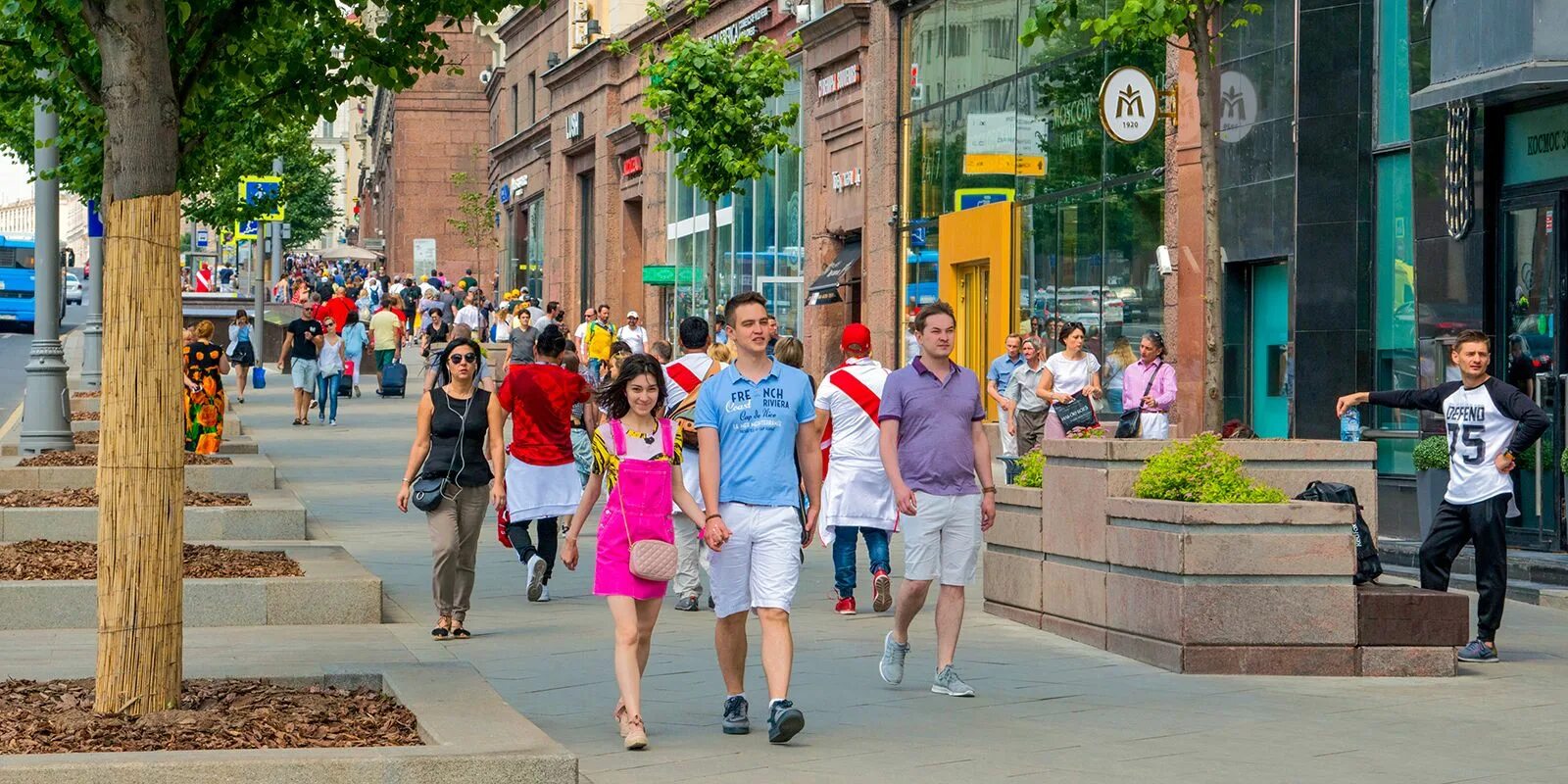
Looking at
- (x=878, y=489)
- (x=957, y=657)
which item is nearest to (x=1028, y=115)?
(x=878, y=489)

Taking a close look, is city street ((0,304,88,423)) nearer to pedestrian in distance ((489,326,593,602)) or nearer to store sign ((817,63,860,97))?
store sign ((817,63,860,97))

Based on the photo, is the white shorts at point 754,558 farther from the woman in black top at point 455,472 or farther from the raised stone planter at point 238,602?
the raised stone planter at point 238,602

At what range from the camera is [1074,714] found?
906 cm

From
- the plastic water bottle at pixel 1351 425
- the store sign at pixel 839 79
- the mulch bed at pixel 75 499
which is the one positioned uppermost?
the store sign at pixel 839 79

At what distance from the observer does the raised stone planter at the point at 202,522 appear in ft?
45.2

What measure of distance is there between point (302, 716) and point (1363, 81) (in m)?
13.3

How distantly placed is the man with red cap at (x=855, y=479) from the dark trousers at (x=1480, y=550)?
3.17 m

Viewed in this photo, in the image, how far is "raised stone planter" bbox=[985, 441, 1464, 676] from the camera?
33.1ft

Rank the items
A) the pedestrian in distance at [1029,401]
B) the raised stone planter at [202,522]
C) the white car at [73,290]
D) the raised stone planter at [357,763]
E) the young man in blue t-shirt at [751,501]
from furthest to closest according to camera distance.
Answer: the white car at [73,290] < the pedestrian in distance at [1029,401] < the raised stone planter at [202,522] < the young man in blue t-shirt at [751,501] < the raised stone planter at [357,763]

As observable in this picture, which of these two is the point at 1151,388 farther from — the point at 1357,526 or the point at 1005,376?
the point at 1357,526

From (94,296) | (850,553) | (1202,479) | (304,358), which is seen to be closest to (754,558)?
(1202,479)

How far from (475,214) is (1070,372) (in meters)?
54.8

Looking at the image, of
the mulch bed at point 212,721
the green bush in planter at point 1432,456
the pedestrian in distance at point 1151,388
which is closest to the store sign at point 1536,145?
the green bush in planter at point 1432,456

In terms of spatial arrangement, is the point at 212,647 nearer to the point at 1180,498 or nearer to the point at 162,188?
the point at 162,188
